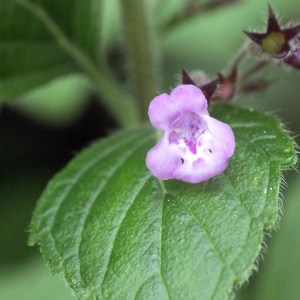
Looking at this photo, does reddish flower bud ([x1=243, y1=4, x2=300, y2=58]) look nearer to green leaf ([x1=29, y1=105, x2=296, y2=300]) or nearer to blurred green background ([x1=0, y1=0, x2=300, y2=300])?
green leaf ([x1=29, y1=105, x2=296, y2=300])

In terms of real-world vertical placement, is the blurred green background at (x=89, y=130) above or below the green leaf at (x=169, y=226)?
below

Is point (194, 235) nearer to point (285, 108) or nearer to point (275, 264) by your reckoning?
point (275, 264)

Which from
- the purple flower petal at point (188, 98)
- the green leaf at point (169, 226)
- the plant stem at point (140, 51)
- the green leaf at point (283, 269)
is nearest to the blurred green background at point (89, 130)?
the green leaf at point (283, 269)

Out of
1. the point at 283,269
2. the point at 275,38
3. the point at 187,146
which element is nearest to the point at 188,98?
the point at 187,146

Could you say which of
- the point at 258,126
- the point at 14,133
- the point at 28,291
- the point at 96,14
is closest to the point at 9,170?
the point at 14,133

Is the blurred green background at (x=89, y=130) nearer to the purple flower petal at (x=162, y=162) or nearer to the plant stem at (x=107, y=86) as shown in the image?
the plant stem at (x=107, y=86)

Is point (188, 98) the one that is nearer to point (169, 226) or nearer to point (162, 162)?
point (162, 162)

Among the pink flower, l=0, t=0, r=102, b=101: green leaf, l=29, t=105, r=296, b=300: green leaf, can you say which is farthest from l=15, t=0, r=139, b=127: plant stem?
the pink flower
